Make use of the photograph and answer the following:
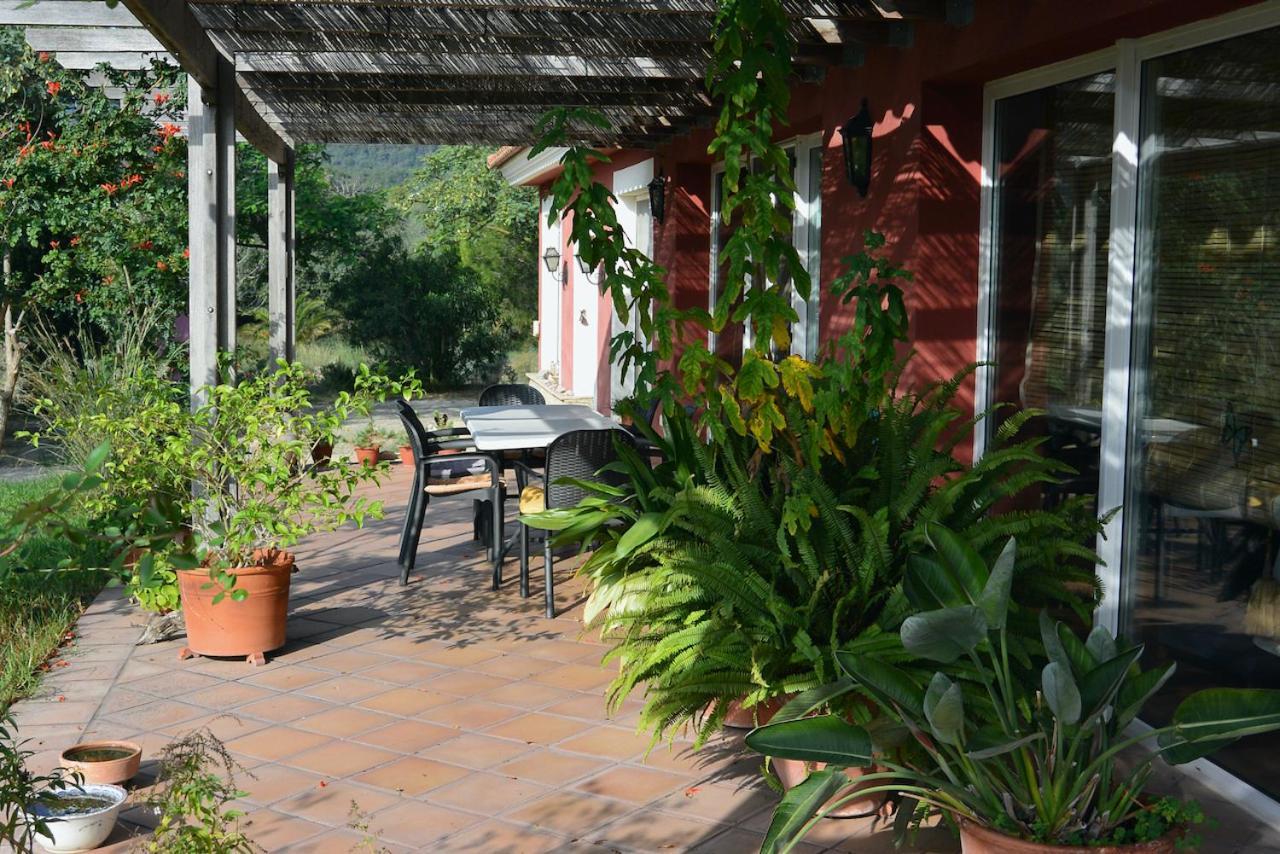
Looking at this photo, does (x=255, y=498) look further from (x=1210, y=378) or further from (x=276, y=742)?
(x=1210, y=378)

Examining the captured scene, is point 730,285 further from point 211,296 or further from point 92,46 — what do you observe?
point 92,46

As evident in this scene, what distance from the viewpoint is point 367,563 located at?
707 cm

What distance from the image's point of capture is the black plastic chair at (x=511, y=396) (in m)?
8.47

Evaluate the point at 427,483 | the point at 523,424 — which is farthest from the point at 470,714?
the point at 523,424

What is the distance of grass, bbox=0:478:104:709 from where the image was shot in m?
4.80

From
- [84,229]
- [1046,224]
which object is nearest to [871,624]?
[1046,224]

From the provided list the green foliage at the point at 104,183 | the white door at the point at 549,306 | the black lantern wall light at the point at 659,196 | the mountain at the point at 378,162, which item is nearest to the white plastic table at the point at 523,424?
the black lantern wall light at the point at 659,196

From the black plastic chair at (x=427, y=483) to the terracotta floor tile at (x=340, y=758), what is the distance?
211cm

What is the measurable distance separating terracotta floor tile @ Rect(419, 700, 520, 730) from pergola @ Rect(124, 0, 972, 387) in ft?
6.16

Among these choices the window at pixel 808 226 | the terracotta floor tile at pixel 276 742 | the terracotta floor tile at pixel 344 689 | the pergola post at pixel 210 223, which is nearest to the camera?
the terracotta floor tile at pixel 276 742

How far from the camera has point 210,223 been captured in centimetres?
555

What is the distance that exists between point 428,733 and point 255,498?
1320 mm

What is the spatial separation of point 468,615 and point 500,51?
2.68 meters

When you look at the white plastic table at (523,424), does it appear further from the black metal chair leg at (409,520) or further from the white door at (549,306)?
the white door at (549,306)
